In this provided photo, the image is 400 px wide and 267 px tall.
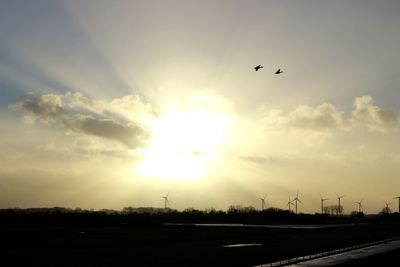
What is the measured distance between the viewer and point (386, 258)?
62625 mm

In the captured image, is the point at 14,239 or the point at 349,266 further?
the point at 14,239

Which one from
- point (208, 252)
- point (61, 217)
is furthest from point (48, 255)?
point (61, 217)

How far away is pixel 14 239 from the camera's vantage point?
84.2 m

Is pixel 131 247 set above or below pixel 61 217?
below

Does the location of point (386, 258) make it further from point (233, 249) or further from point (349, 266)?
point (233, 249)

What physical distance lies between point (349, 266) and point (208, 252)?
2021cm

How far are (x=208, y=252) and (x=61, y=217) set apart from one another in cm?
12376

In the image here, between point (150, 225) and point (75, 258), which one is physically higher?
point (150, 225)

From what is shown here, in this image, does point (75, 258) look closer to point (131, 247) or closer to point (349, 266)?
point (131, 247)

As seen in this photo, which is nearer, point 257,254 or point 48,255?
point 48,255

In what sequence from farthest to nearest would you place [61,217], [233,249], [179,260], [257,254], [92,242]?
1. [61,217]
2. [92,242]
3. [233,249]
4. [257,254]
5. [179,260]

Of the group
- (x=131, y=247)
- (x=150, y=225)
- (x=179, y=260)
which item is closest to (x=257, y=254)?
(x=179, y=260)

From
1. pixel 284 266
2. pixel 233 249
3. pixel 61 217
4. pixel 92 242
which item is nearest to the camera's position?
pixel 284 266

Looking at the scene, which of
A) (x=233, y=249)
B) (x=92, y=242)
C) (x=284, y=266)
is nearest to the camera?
(x=284, y=266)
